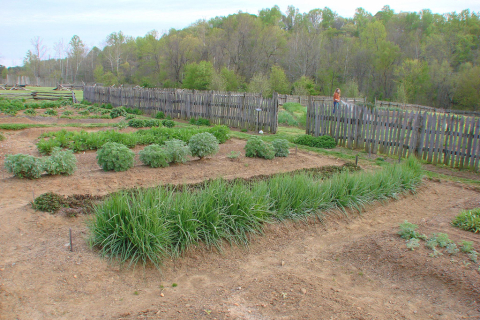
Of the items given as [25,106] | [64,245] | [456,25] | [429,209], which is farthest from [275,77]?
[64,245]

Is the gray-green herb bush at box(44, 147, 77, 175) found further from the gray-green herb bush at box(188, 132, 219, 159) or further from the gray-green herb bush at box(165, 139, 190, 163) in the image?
the gray-green herb bush at box(188, 132, 219, 159)

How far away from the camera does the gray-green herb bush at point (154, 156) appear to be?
768cm

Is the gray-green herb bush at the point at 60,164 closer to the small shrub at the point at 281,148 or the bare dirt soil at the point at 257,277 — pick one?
the bare dirt soil at the point at 257,277

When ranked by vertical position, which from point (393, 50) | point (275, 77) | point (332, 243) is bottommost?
point (332, 243)

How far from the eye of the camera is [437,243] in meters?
4.33

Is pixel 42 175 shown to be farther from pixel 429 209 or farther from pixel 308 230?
pixel 429 209

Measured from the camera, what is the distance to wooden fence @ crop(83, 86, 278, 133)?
49.2 ft

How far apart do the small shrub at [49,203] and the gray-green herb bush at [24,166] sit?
1.39 m

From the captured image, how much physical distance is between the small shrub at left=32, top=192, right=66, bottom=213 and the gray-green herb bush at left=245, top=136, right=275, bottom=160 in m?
4.95

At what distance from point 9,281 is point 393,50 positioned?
6398cm

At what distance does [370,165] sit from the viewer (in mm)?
9289

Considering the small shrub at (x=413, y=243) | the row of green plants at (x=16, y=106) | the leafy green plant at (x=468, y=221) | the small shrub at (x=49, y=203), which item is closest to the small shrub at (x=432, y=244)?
the small shrub at (x=413, y=243)

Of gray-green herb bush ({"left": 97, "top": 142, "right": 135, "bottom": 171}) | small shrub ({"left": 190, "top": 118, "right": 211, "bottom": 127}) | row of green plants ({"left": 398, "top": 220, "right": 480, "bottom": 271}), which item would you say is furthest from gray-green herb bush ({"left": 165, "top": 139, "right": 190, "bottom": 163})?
small shrub ({"left": 190, "top": 118, "right": 211, "bottom": 127})

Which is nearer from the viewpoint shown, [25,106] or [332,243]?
[332,243]
